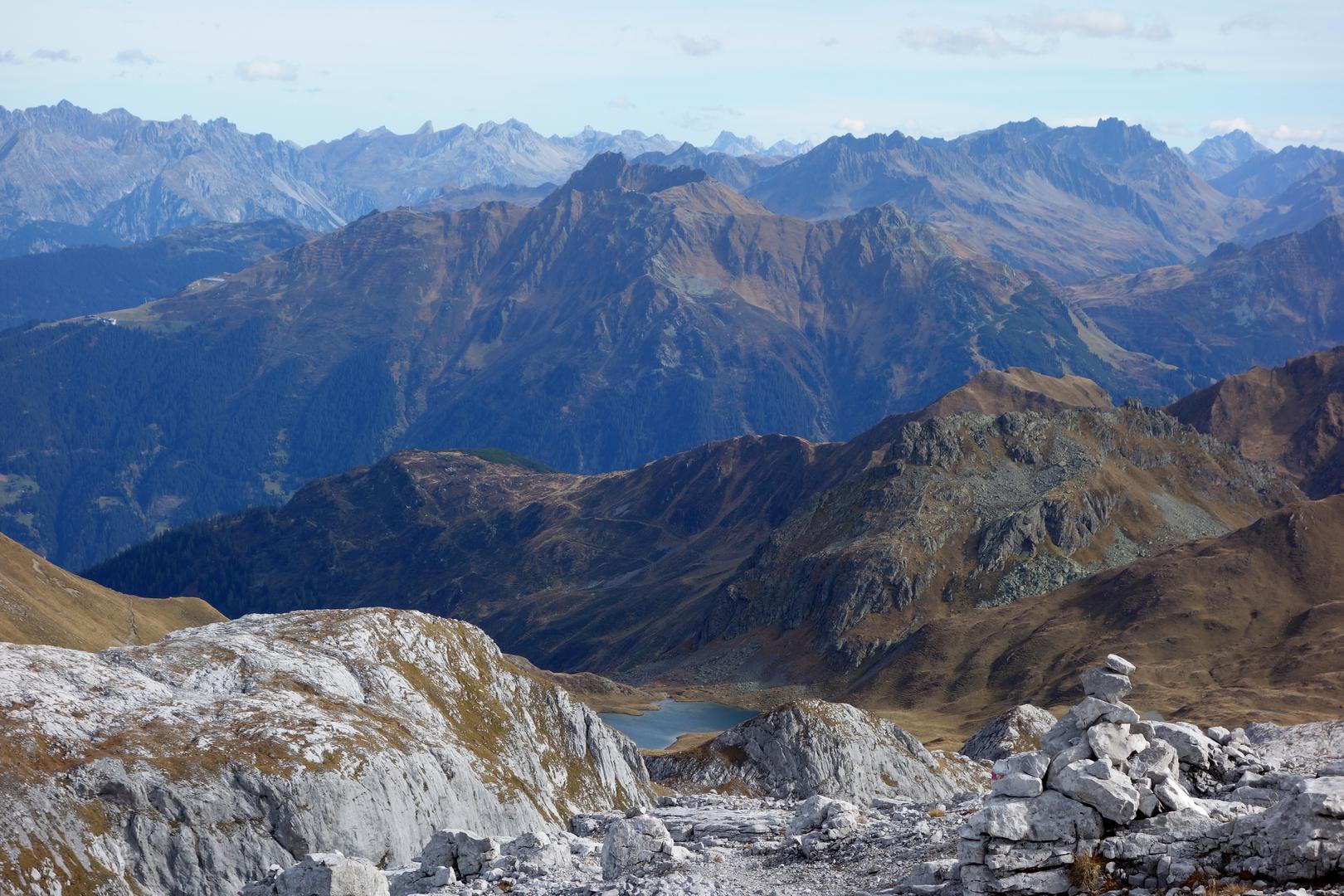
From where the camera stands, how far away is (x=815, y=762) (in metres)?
146

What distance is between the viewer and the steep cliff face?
7531 centimetres

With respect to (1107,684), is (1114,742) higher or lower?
lower

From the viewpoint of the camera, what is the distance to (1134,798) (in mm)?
41969

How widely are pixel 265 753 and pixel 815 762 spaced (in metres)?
74.8

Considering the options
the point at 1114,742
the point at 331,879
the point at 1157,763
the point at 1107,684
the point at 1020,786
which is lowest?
the point at 331,879

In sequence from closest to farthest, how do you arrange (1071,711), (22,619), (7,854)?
1. (1071,711)
2. (7,854)
3. (22,619)

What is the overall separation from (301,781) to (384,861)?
7.63 m

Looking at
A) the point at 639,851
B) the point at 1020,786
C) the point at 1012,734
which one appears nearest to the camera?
the point at 1020,786

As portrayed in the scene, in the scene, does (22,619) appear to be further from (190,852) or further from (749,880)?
(749,880)

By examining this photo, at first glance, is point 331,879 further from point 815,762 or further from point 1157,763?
point 815,762

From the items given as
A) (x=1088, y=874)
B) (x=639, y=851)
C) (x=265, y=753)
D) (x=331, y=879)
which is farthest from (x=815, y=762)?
(x=1088, y=874)

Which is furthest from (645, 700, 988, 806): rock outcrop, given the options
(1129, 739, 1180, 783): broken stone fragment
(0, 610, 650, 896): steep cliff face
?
(1129, 739, 1180, 783): broken stone fragment

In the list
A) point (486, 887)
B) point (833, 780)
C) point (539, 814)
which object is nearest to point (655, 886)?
point (486, 887)

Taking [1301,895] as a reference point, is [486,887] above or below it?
below
